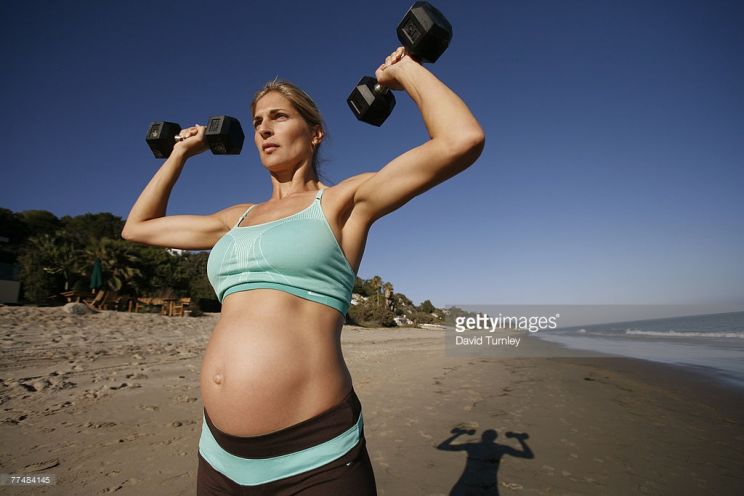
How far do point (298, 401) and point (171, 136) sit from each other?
6.17 feet

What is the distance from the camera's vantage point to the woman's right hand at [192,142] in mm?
2191

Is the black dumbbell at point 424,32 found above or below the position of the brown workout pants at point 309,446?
above

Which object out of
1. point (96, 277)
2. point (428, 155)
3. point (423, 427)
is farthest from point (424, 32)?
point (96, 277)

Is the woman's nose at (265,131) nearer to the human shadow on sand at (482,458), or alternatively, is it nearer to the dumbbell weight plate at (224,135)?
the dumbbell weight plate at (224,135)

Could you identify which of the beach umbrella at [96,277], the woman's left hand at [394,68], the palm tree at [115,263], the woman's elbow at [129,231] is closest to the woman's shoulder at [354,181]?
the woman's left hand at [394,68]

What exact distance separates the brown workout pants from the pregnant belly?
1.0 inches

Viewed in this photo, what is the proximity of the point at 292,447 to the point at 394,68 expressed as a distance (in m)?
1.40

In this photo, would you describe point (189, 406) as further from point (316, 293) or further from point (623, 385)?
point (623, 385)

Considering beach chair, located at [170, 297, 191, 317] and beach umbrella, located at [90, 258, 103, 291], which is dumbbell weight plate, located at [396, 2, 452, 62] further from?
beach umbrella, located at [90, 258, 103, 291]

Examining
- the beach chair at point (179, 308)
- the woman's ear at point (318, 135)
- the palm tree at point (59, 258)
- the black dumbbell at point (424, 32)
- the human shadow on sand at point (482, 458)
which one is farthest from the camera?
the palm tree at point (59, 258)

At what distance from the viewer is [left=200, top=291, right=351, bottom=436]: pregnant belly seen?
1.20 metres

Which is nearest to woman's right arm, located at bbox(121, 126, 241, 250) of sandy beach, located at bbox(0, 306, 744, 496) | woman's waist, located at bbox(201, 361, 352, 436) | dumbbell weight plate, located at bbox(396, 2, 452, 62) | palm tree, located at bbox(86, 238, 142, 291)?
woman's waist, located at bbox(201, 361, 352, 436)

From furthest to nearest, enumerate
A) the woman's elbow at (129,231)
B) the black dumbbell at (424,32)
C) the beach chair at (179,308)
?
the beach chair at (179,308), the woman's elbow at (129,231), the black dumbbell at (424,32)

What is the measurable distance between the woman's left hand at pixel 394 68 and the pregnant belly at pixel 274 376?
96cm
